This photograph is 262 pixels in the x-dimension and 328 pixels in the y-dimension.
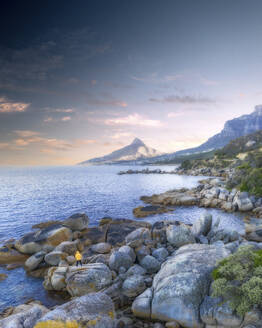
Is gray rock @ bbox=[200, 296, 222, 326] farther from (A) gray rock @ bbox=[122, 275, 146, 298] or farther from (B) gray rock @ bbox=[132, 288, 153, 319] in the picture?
(A) gray rock @ bbox=[122, 275, 146, 298]

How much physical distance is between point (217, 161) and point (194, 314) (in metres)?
154

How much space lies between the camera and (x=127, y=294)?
15.1 meters

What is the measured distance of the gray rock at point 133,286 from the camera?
598 inches

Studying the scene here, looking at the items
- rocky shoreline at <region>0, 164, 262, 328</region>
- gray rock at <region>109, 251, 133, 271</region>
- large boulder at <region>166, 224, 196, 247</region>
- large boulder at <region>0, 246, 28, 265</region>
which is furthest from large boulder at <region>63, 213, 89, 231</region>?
large boulder at <region>166, 224, 196, 247</region>

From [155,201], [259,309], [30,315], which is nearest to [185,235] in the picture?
[259,309]

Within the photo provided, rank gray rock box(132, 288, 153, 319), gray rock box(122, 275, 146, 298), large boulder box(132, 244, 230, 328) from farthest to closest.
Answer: gray rock box(122, 275, 146, 298), gray rock box(132, 288, 153, 319), large boulder box(132, 244, 230, 328)

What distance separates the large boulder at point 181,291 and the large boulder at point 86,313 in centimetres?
323

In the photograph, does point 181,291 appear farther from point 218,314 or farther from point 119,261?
point 119,261

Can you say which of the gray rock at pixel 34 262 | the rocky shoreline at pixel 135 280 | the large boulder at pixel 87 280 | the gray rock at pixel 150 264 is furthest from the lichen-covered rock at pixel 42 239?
the gray rock at pixel 150 264

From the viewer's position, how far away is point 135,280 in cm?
1578

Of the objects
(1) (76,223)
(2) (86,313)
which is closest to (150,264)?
(2) (86,313)

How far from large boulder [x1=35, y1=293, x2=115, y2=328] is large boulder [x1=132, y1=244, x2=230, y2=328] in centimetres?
323

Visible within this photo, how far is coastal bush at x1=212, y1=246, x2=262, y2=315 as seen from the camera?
10.4m

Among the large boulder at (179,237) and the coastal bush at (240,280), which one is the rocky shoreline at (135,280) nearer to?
the large boulder at (179,237)
